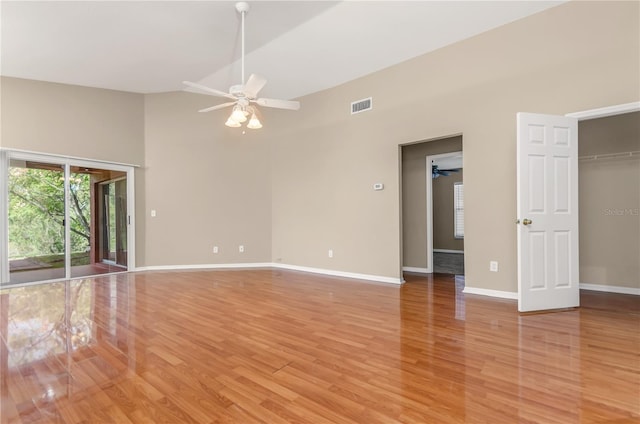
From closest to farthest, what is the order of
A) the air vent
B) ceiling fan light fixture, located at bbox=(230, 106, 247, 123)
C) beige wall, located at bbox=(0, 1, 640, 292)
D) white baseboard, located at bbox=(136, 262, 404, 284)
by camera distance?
ceiling fan light fixture, located at bbox=(230, 106, 247, 123)
beige wall, located at bbox=(0, 1, 640, 292)
the air vent
white baseboard, located at bbox=(136, 262, 404, 284)

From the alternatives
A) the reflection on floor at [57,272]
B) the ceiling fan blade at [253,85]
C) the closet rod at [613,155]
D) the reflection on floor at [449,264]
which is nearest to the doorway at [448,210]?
Answer: the reflection on floor at [449,264]

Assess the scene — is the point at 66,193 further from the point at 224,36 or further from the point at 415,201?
the point at 415,201

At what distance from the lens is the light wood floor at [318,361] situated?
1.72 metres

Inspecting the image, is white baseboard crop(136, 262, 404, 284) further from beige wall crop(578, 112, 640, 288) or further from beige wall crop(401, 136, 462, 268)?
beige wall crop(578, 112, 640, 288)

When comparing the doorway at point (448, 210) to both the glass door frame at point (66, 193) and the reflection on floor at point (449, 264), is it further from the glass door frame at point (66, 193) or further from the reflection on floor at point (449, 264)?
the glass door frame at point (66, 193)

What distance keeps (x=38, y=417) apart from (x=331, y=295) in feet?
10.2

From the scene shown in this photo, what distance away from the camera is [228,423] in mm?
1610

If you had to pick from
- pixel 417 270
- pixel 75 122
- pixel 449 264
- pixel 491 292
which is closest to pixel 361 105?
pixel 417 270

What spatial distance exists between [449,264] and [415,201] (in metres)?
1.89

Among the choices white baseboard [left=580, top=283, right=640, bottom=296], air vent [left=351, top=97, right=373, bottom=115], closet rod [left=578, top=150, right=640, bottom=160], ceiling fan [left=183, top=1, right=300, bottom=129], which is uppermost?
air vent [left=351, top=97, right=373, bottom=115]

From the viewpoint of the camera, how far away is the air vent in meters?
5.34

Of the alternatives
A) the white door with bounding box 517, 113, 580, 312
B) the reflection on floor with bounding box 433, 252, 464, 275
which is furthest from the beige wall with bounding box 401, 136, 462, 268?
the white door with bounding box 517, 113, 580, 312

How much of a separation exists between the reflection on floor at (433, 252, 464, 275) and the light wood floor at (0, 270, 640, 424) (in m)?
2.12

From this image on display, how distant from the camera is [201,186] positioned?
6.68 metres
